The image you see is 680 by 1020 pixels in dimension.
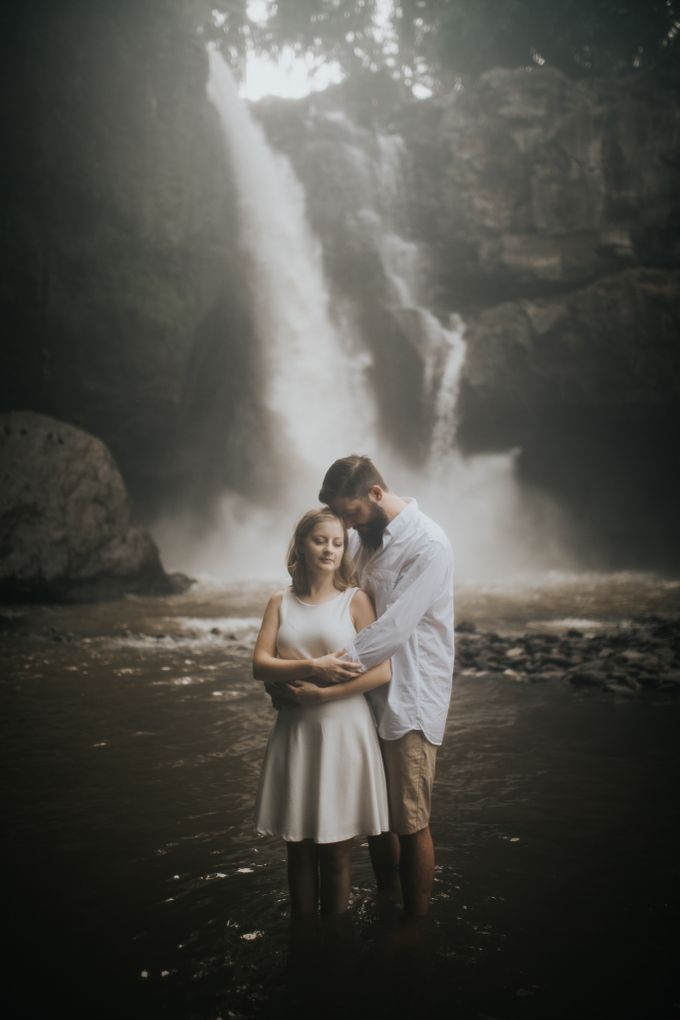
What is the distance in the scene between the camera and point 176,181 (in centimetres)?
1842

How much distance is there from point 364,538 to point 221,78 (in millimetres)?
25150

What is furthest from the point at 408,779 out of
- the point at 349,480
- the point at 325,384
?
the point at 325,384

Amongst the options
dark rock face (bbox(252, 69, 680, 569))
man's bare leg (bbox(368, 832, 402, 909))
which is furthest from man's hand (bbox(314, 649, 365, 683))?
dark rock face (bbox(252, 69, 680, 569))

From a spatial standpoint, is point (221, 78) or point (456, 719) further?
point (221, 78)

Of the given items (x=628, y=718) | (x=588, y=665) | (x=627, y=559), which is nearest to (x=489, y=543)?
(x=627, y=559)

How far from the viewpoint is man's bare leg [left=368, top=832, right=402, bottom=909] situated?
9.97 feet

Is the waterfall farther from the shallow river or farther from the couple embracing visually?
the couple embracing

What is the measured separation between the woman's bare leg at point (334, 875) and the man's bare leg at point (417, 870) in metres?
0.23

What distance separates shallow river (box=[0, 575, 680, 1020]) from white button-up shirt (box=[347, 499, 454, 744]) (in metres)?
0.86

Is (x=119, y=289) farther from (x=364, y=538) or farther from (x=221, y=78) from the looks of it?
(x=364, y=538)

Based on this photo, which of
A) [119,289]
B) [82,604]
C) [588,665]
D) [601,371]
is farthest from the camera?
[601,371]

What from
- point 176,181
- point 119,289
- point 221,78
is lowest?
point 119,289

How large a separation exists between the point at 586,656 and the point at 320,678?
5960 millimetres

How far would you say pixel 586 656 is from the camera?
7.75 metres
